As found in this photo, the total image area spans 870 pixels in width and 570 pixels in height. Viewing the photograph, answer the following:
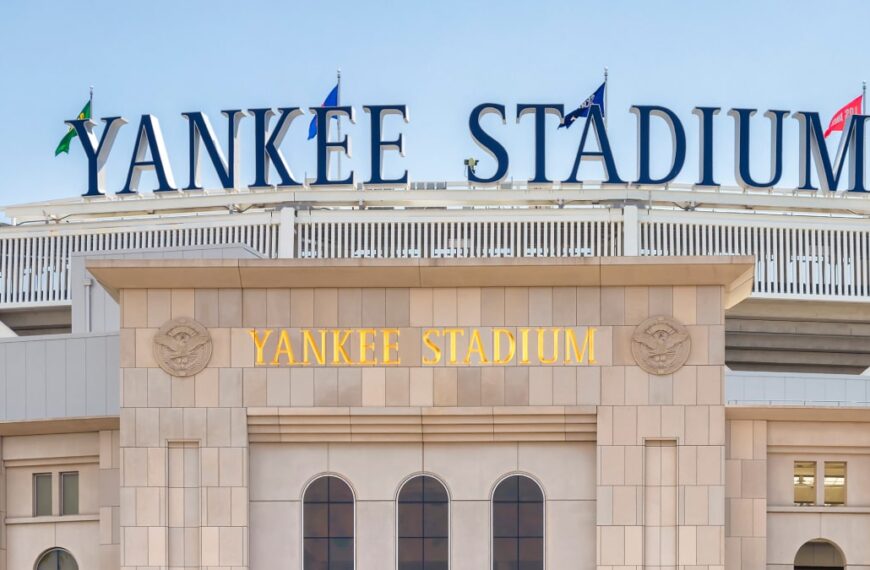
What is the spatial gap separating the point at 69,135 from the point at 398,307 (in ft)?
119

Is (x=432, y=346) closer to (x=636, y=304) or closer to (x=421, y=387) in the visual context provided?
(x=421, y=387)

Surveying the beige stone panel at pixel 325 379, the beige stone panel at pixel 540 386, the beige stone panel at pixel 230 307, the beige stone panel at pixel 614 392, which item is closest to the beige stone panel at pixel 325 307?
the beige stone panel at pixel 325 379

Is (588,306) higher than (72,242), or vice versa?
(72,242)

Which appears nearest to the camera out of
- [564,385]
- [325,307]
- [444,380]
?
[564,385]

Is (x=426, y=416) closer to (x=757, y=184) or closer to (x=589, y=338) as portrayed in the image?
(x=589, y=338)

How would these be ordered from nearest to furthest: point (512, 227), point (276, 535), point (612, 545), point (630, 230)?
point (612, 545) < point (276, 535) < point (630, 230) < point (512, 227)

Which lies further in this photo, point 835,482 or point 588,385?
point 835,482

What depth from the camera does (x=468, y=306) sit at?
4341 cm

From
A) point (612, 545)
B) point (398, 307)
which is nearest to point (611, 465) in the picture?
point (612, 545)

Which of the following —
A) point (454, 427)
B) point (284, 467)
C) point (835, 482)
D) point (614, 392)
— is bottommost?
point (835, 482)

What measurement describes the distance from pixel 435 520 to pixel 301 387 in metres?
4.69

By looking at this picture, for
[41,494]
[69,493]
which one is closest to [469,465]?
[69,493]

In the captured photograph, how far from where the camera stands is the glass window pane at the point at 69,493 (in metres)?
47.0

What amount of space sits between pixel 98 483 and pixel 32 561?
278 cm
